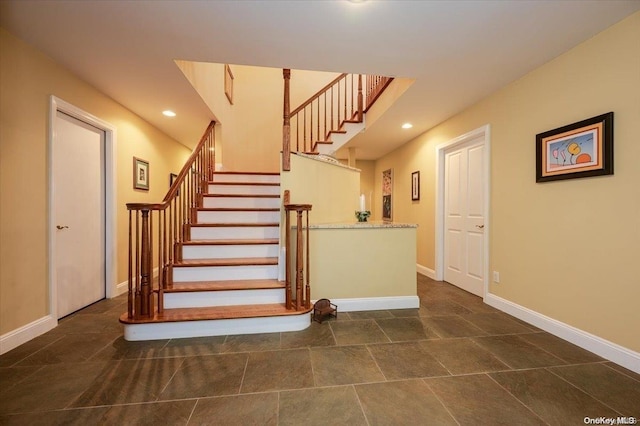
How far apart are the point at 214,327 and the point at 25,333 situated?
1444mm

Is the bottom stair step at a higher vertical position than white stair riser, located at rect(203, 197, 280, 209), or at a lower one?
lower

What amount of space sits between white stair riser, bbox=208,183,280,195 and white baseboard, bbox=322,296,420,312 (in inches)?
70.9

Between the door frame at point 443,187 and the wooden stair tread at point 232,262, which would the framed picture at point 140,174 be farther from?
the door frame at point 443,187

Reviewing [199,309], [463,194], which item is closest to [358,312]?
[199,309]

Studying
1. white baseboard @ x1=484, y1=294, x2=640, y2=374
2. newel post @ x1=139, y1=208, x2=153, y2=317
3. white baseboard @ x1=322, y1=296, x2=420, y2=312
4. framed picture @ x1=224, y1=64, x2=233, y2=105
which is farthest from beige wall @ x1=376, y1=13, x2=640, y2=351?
framed picture @ x1=224, y1=64, x2=233, y2=105

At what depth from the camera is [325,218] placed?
3.34 meters

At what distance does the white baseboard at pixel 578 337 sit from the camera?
70.7 inches

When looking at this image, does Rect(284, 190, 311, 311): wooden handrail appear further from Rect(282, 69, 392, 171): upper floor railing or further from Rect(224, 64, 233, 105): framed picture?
Rect(224, 64, 233, 105): framed picture

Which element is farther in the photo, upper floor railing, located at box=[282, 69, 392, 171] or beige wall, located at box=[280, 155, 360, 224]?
upper floor railing, located at box=[282, 69, 392, 171]

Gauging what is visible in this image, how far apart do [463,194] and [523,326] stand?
174 centimetres

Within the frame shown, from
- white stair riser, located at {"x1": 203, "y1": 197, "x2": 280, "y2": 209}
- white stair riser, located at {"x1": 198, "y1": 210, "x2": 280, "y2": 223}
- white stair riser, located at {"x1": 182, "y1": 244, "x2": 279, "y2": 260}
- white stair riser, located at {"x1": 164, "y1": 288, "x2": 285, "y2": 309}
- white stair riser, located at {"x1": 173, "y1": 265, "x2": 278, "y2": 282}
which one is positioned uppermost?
white stair riser, located at {"x1": 203, "y1": 197, "x2": 280, "y2": 209}

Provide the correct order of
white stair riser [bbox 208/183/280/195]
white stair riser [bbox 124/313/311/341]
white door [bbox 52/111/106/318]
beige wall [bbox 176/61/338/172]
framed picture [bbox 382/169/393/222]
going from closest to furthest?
1. white stair riser [bbox 124/313/311/341]
2. white door [bbox 52/111/106/318]
3. white stair riser [bbox 208/183/280/195]
4. beige wall [bbox 176/61/338/172]
5. framed picture [bbox 382/169/393/222]

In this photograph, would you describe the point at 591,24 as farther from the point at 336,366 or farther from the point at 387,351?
the point at 336,366

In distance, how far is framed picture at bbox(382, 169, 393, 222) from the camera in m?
5.61
